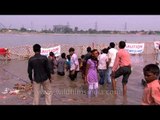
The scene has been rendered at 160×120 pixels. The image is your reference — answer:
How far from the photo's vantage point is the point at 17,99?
9617 millimetres

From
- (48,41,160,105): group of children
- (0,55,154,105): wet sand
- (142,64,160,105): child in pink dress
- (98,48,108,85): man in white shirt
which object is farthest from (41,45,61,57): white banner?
(142,64,160,105): child in pink dress

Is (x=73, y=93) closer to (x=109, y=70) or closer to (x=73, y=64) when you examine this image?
(x=109, y=70)

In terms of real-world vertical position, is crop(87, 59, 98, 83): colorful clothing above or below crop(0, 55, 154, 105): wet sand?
above

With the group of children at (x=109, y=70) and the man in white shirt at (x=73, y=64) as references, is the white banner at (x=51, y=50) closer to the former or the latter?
the group of children at (x=109, y=70)

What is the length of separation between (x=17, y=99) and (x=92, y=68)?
8.00ft

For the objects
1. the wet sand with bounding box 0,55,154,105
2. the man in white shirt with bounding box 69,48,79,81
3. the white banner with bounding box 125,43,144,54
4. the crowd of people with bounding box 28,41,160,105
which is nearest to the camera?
the crowd of people with bounding box 28,41,160,105

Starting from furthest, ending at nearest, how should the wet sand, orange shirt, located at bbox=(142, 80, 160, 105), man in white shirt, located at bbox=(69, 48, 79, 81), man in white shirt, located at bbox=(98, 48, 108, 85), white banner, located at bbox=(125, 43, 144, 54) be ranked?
white banner, located at bbox=(125, 43, 144, 54) < man in white shirt, located at bbox=(69, 48, 79, 81) < man in white shirt, located at bbox=(98, 48, 108, 85) < the wet sand < orange shirt, located at bbox=(142, 80, 160, 105)

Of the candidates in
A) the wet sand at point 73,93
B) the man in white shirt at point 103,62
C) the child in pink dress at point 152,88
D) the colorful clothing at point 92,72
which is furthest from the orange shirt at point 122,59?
the child in pink dress at point 152,88

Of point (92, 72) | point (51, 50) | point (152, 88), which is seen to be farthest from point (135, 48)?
point (152, 88)

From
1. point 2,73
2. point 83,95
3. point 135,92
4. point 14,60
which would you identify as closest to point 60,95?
point 83,95

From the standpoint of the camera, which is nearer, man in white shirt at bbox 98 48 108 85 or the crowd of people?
the crowd of people

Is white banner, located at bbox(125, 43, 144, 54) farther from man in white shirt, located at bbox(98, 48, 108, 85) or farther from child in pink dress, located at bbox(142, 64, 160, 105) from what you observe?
child in pink dress, located at bbox(142, 64, 160, 105)
